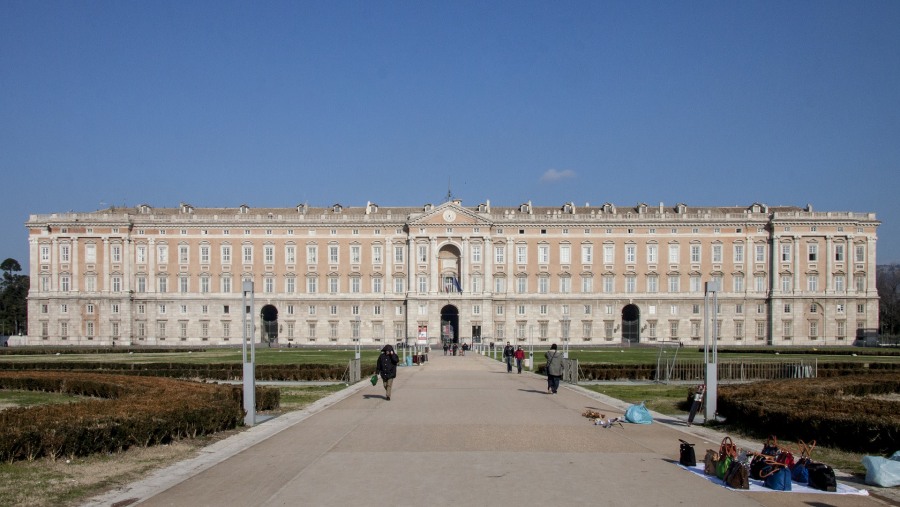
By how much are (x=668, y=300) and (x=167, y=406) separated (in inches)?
3212

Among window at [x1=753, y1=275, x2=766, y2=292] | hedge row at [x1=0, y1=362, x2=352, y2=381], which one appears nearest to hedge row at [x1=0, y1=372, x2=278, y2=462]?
hedge row at [x1=0, y1=362, x2=352, y2=381]

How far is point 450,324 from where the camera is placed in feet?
319

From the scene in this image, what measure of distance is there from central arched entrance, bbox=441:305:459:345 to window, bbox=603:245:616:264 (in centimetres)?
1718

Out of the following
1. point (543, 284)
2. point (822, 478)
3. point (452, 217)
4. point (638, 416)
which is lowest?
point (638, 416)

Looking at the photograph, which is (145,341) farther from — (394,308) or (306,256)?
(394,308)

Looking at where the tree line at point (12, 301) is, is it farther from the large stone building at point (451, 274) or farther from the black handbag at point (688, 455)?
the black handbag at point (688, 455)

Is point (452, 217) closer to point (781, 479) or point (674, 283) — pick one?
point (674, 283)

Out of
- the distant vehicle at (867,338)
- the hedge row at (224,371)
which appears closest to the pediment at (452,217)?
the distant vehicle at (867,338)

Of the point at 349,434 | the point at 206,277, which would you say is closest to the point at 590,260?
the point at 206,277

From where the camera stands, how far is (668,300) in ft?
312

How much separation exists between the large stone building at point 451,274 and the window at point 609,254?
116 millimetres

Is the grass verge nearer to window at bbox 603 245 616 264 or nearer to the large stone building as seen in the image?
the large stone building

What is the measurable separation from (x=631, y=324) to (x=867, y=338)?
24184 millimetres

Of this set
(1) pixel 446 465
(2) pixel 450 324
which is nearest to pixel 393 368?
(1) pixel 446 465
